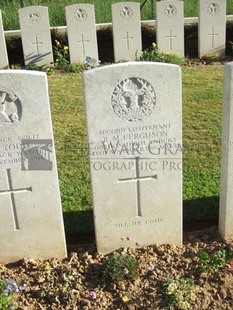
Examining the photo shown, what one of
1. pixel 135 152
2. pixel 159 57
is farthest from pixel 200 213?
pixel 159 57

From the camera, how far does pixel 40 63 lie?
9.62m

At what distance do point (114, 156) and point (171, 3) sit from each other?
252 inches

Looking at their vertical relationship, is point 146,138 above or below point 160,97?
below

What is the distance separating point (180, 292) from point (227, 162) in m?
1.08

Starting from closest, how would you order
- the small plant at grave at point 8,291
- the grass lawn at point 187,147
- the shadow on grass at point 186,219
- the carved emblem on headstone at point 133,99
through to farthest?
the small plant at grave at point 8,291 → the carved emblem on headstone at point 133,99 → the shadow on grass at point 186,219 → the grass lawn at point 187,147

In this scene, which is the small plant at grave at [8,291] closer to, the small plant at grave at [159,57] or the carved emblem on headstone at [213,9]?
the small plant at grave at [159,57]

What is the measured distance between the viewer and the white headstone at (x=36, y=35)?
908 cm

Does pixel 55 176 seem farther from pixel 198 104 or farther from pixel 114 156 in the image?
pixel 198 104

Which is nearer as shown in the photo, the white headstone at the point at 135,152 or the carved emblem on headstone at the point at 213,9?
the white headstone at the point at 135,152

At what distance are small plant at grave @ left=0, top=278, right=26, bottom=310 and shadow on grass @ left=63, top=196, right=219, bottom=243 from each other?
92cm

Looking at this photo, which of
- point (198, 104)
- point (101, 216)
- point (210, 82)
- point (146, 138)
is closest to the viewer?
point (146, 138)

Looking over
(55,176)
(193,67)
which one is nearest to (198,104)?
(193,67)

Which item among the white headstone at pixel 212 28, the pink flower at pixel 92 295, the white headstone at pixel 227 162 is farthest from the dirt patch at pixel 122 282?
the white headstone at pixel 212 28

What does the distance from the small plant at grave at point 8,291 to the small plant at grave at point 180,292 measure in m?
1.06
